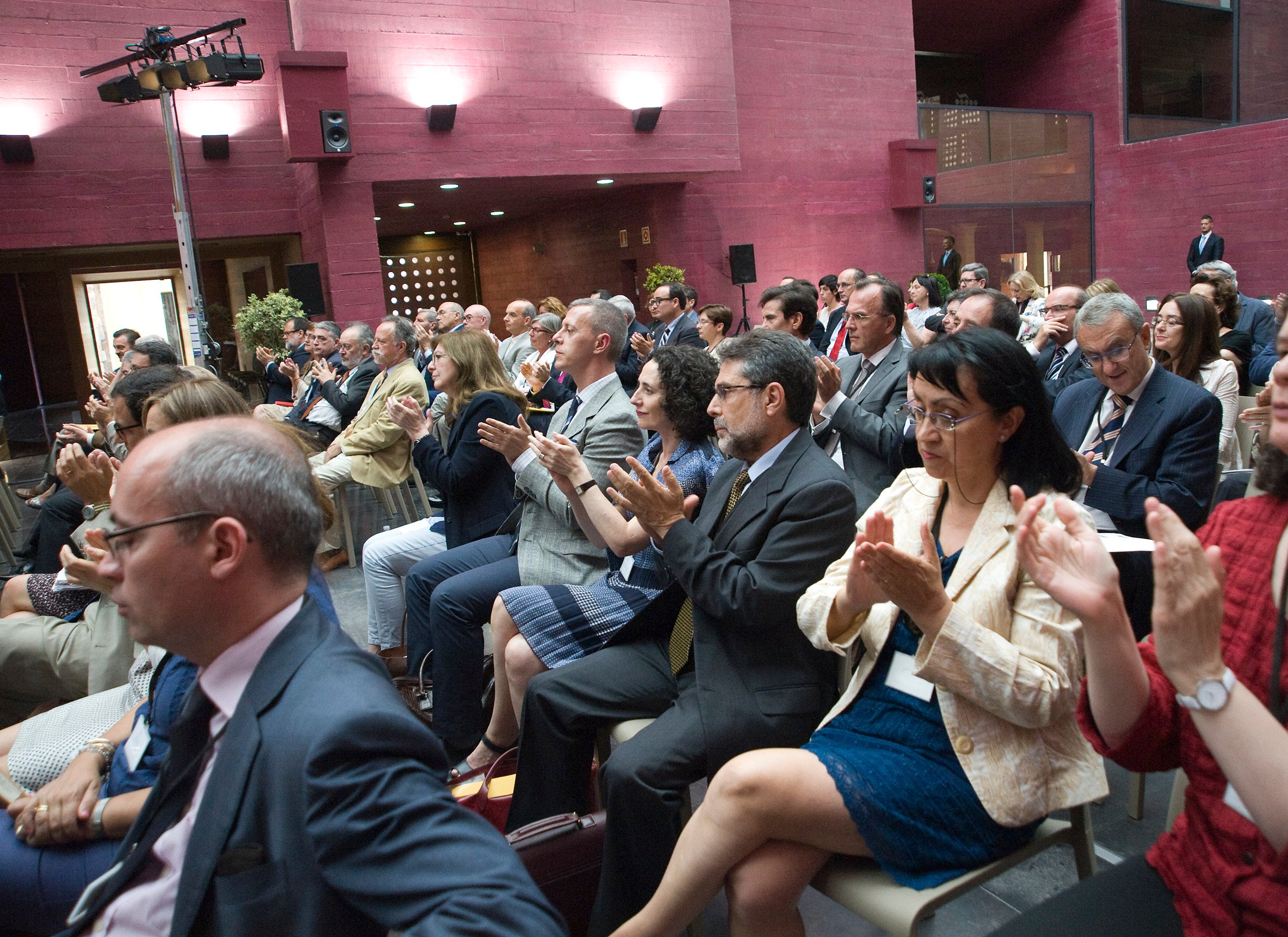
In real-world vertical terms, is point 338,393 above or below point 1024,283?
below

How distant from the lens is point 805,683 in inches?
81.2

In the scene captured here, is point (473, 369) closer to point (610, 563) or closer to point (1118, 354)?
point (610, 563)

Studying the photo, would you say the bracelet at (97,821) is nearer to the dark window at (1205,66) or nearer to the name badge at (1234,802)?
the name badge at (1234,802)

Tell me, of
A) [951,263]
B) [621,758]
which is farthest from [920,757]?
[951,263]

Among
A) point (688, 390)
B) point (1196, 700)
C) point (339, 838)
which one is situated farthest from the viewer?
point (688, 390)

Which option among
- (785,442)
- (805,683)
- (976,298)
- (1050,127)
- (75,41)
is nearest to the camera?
(805,683)

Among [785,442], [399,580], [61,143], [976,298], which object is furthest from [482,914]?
[61,143]

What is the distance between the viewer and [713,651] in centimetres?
211

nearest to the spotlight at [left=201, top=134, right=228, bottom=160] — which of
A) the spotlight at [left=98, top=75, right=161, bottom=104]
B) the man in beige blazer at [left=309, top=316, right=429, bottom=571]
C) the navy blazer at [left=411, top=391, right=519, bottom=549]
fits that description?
the spotlight at [left=98, top=75, right=161, bottom=104]

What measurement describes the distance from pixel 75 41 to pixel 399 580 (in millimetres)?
8961

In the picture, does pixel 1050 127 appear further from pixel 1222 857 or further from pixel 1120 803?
pixel 1222 857

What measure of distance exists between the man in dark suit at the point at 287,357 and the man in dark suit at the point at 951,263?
8972mm

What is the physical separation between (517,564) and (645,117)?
8.56 metres

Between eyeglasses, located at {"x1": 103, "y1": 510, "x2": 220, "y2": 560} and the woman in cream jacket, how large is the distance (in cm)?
99
